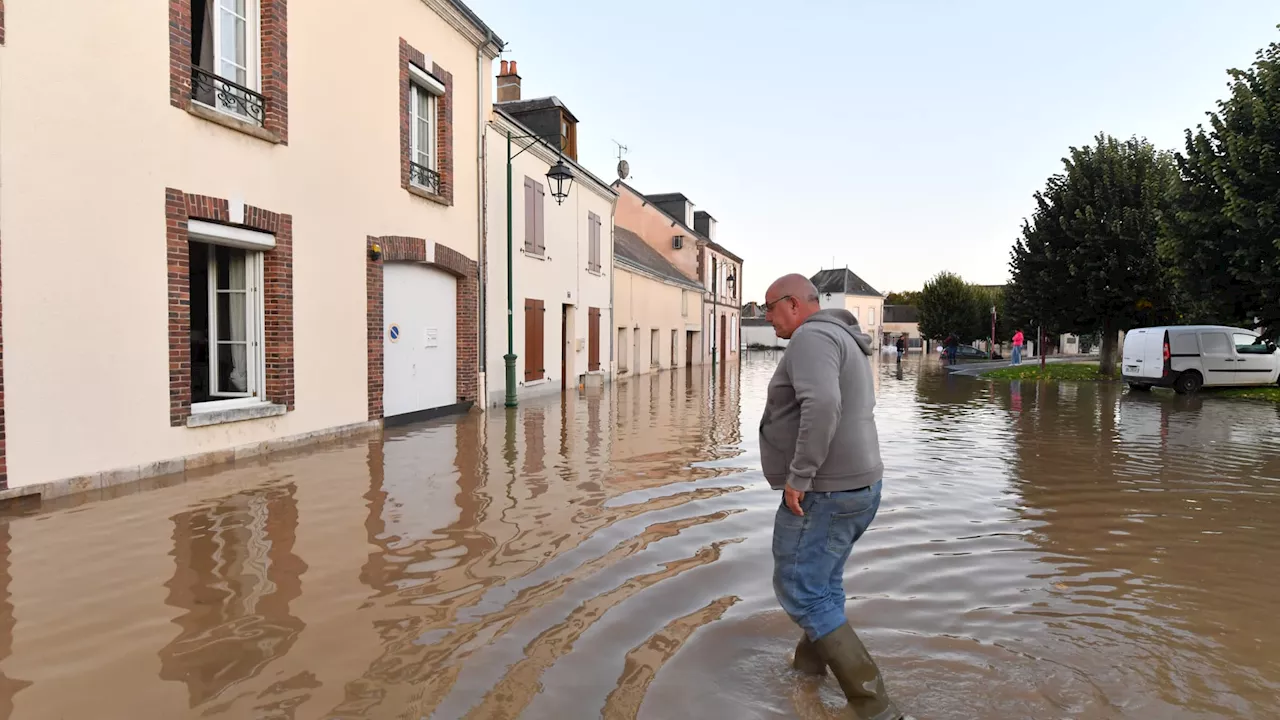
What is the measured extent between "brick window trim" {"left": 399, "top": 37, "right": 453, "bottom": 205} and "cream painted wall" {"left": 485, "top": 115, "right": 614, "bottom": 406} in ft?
4.30

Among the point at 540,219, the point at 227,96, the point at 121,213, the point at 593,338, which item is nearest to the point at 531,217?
the point at 540,219

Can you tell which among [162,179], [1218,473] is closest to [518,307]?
[162,179]

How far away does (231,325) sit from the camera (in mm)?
8922

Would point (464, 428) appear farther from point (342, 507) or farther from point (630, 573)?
point (630, 573)

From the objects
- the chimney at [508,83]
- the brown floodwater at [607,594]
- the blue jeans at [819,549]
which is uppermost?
the chimney at [508,83]

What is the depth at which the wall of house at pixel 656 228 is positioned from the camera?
1329 inches

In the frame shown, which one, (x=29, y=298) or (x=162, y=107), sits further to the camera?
(x=162, y=107)

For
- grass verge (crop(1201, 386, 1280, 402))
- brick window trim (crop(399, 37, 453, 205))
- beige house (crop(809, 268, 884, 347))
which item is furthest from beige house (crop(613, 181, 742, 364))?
beige house (crop(809, 268, 884, 347))

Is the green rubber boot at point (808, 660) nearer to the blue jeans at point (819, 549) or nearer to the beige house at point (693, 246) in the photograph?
the blue jeans at point (819, 549)

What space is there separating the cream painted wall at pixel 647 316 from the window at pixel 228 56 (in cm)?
1512

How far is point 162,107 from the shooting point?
722 cm

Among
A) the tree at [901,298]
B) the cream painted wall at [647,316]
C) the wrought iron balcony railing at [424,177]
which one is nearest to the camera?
the wrought iron balcony railing at [424,177]

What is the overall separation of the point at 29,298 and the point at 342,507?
10.1 feet

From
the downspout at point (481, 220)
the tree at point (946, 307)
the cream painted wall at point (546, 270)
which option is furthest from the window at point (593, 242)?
the tree at point (946, 307)
